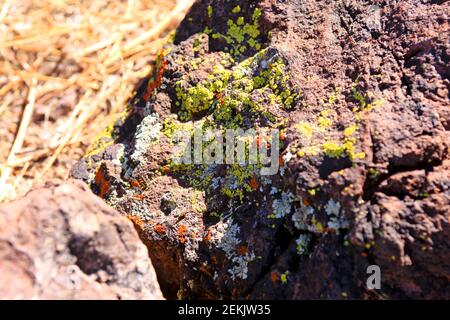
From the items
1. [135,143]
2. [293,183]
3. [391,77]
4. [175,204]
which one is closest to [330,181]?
[293,183]

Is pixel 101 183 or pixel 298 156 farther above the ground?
pixel 298 156

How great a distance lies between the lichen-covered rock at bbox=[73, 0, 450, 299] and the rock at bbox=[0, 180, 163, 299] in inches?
18.8

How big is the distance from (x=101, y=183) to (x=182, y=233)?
0.56 meters

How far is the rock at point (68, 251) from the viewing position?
1710 millimetres

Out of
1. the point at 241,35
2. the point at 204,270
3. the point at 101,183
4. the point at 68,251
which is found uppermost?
the point at 241,35

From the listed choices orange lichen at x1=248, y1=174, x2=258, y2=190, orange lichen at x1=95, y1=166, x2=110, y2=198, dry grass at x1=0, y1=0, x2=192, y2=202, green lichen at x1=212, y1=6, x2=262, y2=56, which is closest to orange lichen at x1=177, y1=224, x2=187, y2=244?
orange lichen at x1=248, y1=174, x2=258, y2=190

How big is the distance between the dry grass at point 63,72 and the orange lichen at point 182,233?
125 centimetres

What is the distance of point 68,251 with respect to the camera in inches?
69.5

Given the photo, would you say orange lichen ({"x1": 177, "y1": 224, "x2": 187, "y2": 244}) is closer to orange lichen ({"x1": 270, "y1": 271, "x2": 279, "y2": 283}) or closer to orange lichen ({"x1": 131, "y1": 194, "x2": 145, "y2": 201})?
orange lichen ({"x1": 131, "y1": 194, "x2": 145, "y2": 201})

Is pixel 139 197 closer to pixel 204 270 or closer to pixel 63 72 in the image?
pixel 204 270

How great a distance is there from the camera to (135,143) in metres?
2.58

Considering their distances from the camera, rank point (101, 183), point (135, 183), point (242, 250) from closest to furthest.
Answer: point (242, 250)
point (135, 183)
point (101, 183)

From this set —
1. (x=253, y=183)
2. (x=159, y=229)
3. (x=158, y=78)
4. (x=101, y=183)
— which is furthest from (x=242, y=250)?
(x=158, y=78)

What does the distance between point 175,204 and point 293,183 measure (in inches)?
24.2
